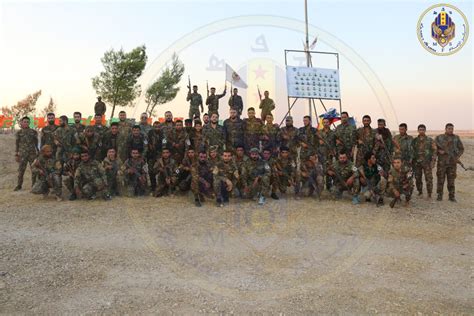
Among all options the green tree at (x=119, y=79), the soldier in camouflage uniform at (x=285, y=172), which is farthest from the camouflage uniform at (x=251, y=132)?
the green tree at (x=119, y=79)

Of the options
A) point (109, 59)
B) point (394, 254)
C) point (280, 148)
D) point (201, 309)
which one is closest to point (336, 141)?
point (280, 148)

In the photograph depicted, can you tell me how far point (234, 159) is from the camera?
29.3 feet

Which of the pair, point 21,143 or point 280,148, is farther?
point 21,143

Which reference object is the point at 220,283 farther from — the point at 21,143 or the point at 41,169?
the point at 21,143

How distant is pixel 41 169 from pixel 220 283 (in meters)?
6.34

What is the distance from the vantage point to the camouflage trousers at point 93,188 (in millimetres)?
8594

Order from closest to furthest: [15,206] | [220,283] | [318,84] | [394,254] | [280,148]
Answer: [220,283], [394,254], [15,206], [280,148], [318,84]

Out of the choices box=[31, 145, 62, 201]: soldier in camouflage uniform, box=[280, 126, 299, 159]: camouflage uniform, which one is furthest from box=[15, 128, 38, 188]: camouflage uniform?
box=[280, 126, 299, 159]: camouflage uniform

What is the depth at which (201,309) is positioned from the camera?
3.83 metres

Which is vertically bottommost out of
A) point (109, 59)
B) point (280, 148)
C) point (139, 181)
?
point (139, 181)

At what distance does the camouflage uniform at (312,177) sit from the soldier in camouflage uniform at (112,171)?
442 centimetres

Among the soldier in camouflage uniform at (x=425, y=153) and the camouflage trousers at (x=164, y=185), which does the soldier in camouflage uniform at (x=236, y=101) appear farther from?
the soldier in camouflage uniform at (x=425, y=153)

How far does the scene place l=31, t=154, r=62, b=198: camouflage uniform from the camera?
872cm

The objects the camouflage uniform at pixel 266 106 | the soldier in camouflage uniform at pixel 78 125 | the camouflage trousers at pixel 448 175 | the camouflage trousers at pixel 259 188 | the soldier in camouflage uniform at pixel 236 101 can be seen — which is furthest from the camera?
the camouflage uniform at pixel 266 106
